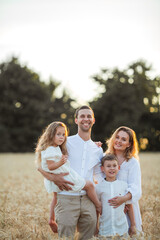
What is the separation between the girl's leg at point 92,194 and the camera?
4074mm

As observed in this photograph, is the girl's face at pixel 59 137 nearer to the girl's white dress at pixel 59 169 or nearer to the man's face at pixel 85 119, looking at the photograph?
the girl's white dress at pixel 59 169

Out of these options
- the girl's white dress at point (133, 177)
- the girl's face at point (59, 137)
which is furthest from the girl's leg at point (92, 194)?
the girl's face at point (59, 137)

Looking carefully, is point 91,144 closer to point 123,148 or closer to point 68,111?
point 123,148

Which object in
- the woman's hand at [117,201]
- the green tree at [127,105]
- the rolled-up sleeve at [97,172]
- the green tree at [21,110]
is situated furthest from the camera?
the green tree at [127,105]

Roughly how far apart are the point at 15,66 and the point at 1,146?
501 inches

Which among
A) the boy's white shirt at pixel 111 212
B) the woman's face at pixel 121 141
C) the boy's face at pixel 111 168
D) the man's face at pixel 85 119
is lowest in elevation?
the boy's white shirt at pixel 111 212

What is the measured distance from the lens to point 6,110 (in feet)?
124

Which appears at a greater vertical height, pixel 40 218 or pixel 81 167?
pixel 81 167

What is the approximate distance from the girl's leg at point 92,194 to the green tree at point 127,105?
34.0 metres

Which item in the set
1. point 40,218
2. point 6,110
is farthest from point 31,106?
point 40,218

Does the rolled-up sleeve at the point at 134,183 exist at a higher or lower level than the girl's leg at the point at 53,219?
higher

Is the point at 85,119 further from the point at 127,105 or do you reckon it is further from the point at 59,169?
the point at 127,105

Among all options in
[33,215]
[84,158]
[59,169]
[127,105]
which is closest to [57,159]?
[59,169]

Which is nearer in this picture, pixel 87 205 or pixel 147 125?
pixel 87 205
